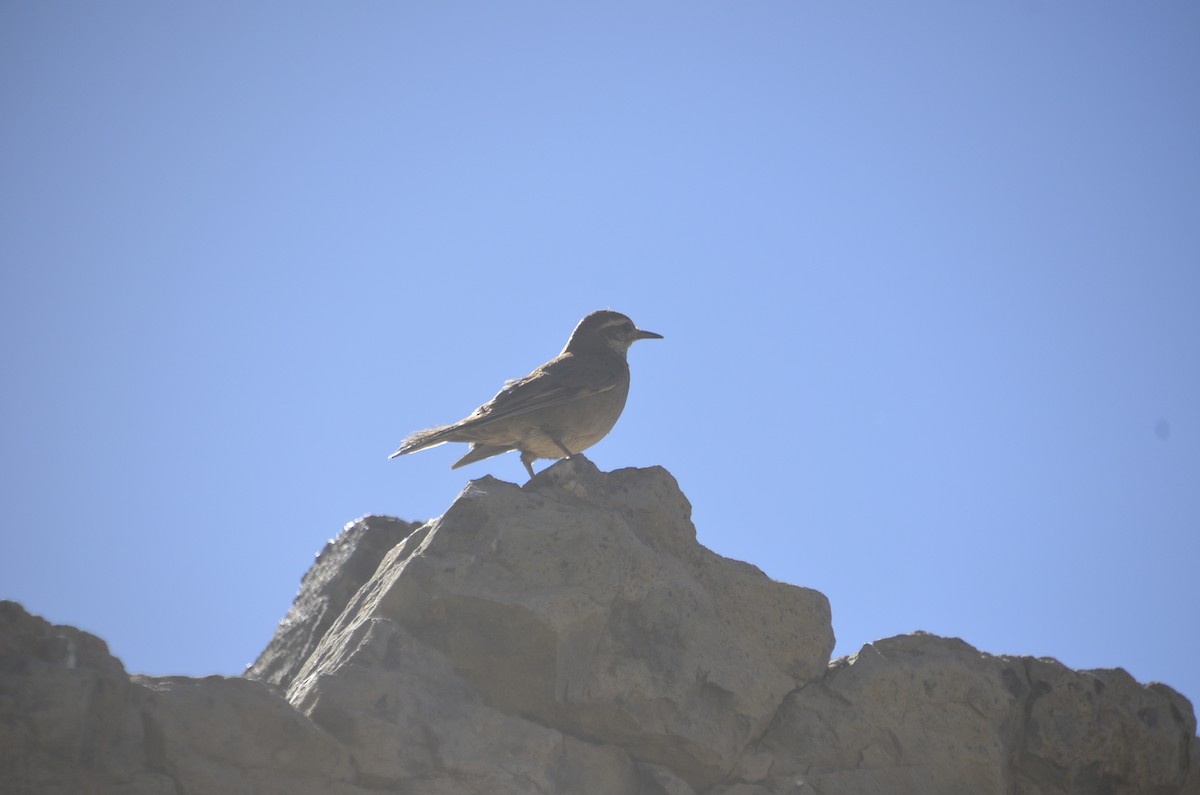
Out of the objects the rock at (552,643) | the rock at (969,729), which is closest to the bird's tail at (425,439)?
the rock at (552,643)

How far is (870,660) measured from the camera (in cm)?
746

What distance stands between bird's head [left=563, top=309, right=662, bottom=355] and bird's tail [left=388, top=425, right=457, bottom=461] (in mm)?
2224

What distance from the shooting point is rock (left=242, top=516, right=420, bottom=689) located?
7.57m

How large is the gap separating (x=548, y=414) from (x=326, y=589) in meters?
2.54

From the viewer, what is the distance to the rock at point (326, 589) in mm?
7570

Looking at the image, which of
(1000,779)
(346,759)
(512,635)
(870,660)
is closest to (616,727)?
(512,635)

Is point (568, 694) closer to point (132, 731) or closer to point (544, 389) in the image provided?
point (132, 731)

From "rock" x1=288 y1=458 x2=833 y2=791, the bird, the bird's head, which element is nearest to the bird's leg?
the bird

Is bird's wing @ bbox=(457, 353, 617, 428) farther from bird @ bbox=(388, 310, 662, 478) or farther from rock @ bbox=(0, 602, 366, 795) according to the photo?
rock @ bbox=(0, 602, 366, 795)

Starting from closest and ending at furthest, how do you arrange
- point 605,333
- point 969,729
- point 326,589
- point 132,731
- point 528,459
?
point 132,731 → point 969,729 → point 326,589 → point 528,459 → point 605,333

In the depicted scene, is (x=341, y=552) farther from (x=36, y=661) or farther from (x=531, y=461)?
(x=36, y=661)

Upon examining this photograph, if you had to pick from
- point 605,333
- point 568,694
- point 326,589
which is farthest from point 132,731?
point 605,333

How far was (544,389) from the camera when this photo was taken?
9438 mm

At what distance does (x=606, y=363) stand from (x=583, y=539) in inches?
146
